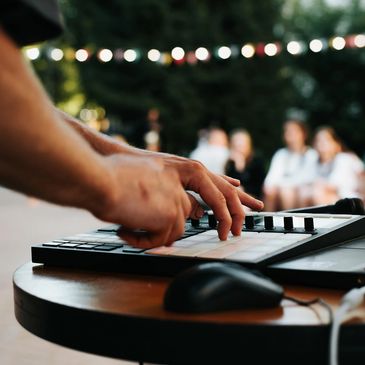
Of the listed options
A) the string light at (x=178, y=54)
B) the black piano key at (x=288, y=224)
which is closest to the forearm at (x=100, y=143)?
the black piano key at (x=288, y=224)

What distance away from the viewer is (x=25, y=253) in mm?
6070

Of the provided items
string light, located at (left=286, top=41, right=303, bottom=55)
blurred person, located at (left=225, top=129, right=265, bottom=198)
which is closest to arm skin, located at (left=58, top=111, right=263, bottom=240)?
string light, located at (left=286, top=41, right=303, bottom=55)

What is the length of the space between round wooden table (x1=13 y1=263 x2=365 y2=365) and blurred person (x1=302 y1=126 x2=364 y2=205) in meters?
5.86

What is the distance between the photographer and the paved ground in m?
3.10

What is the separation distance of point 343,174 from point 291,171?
2.20ft

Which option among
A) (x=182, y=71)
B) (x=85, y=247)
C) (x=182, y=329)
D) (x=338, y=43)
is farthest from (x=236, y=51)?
(x=182, y=71)

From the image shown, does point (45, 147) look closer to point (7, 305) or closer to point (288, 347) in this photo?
point (288, 347)

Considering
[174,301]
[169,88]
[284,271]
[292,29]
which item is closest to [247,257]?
[284,271]

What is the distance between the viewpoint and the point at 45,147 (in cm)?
66

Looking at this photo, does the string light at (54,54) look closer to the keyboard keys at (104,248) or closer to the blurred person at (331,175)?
the blurred person at (331,175)

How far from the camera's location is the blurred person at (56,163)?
25.2 inches

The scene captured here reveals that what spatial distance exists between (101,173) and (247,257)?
296mm

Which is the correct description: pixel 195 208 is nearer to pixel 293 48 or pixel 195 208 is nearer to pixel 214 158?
pixel 293 48

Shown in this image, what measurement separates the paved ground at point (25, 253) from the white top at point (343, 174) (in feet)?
7.58
